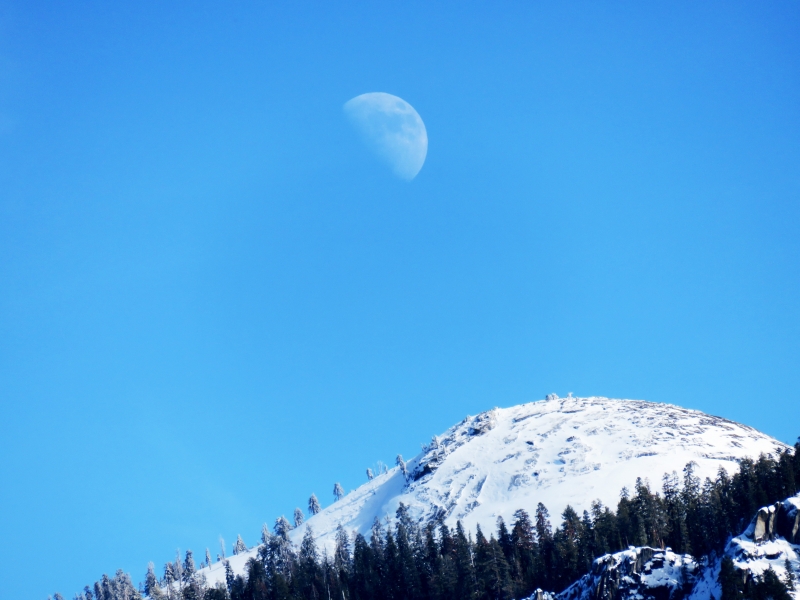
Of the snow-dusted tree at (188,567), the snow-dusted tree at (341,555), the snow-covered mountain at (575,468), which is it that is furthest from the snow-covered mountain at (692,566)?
the snow-dusted tree at (188,567)

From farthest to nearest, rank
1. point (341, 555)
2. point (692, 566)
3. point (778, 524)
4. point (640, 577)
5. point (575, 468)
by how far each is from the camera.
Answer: point (575, 468) < point (341, 555) < point (692, 566) < point (640, 577) < point (778, 524)

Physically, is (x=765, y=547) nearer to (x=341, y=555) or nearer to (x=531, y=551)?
(x=531, y=551)

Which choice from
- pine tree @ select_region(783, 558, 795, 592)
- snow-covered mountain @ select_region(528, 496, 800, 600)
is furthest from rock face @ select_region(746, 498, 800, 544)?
pine tree @ select_region(783, 558, 795, 592)

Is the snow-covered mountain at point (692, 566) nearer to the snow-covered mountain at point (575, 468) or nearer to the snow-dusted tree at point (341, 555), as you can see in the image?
the snow-dusted tree at point (341, 555)

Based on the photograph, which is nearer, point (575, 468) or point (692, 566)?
point (692, 566)

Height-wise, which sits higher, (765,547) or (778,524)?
(778,524)

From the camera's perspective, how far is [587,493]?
486ft

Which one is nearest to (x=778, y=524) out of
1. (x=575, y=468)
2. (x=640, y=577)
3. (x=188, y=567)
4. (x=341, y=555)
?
(x=640, y=577)

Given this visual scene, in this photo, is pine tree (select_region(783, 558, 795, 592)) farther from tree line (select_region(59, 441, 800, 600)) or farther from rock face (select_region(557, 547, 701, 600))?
tree line (select_region(59, 441, 800, 600))

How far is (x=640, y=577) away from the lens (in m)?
85.1

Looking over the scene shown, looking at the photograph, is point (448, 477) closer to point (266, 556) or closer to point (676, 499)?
point (266, 556)

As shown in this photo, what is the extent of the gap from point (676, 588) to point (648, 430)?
110238 millimetres

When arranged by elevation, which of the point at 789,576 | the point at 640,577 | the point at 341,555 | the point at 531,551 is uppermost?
the point at 341,555

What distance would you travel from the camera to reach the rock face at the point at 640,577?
83500mm
